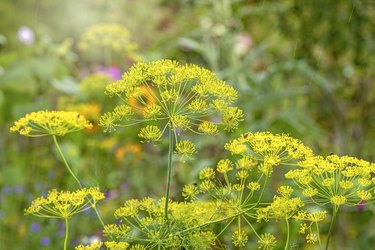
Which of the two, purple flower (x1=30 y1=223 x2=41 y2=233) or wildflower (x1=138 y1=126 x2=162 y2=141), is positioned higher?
purple flower (x1=30 y1=223 x2=41 y2=233)

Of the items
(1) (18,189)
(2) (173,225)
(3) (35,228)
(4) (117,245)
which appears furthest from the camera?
(1) (18,189)

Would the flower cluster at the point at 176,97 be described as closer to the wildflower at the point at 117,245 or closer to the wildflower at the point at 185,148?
the wildflower at the point at 185,148

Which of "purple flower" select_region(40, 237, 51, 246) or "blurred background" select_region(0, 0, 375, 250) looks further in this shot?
"blurred background" select_region(0, 0, 375, 250)

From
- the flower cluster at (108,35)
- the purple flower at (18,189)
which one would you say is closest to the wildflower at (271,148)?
the flower cluster at (108,35)

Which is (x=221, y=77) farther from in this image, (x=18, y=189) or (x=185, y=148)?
(x=185, y=148)

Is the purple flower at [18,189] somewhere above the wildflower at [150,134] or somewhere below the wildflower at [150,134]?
above

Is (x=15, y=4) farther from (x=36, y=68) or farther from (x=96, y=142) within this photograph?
(x=96, y=142)

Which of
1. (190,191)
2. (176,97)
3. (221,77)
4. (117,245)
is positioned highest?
(221,77)

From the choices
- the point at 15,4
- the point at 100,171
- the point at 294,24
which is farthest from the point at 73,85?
the point at 15,4

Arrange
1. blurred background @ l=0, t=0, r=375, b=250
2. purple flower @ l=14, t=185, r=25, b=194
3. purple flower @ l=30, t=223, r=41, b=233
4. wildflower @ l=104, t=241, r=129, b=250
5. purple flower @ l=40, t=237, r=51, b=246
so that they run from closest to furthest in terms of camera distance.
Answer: wildflower @ l=104, t=241, r=129, b=250 < purple flower @ l=40, t=237, r=51, b=246 < purple flower @ l=30, t=223, r=41, b=233 < blurred background @ l=0, t=0, r=375, b=250 < purple flower @ l=14, t=185, r=25, b=194

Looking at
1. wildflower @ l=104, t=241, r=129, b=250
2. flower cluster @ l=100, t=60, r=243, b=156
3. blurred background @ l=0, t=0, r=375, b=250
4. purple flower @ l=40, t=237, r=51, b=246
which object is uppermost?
blurred background @ l=0, t=0, r=375, b=250

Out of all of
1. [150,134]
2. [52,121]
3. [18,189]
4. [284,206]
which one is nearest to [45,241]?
[18,189]

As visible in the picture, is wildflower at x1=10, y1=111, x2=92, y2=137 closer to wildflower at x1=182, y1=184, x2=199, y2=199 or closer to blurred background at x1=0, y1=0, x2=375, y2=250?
wildflower at x1=182, y1=184, x2=199, y2=199

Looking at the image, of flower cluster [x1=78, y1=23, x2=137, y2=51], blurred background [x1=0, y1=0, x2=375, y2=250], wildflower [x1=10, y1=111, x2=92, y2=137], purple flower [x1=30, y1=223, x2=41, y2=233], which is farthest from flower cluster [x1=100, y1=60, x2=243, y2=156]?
A: flower cluster [x1=78, y1=23, x2=137, y2=51]
